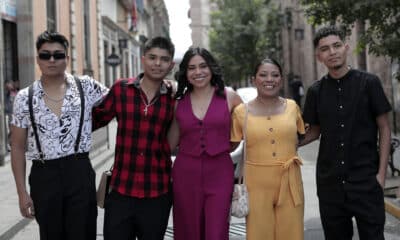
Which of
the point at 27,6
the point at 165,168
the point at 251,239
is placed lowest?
the point at 251,239

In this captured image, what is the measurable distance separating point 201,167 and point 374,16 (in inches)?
200

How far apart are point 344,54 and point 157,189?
1640mm

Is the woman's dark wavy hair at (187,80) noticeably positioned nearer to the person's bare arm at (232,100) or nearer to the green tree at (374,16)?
the person's bare arm at (232,100)

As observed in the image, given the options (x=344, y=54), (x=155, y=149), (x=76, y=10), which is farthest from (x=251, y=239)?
(x=76, y=10)

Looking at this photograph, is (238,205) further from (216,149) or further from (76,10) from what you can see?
(76,10)

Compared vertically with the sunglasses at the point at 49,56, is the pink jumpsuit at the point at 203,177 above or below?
below

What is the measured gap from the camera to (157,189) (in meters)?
3.95

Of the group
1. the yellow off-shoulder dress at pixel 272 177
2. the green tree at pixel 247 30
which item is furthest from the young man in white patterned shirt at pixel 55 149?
the green tree at pixel 247 30

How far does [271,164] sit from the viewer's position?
13.1 feet

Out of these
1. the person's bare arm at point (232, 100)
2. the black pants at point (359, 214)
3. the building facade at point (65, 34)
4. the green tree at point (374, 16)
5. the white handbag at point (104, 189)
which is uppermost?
the building facade at point (65, 34)

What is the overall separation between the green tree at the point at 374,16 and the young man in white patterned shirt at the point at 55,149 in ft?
16.2

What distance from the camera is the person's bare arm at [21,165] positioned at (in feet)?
12.7

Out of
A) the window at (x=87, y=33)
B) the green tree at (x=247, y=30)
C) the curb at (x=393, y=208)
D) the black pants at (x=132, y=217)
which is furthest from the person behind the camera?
the green tree at (x=247, y=30)

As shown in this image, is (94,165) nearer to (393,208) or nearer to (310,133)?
(393,208)
